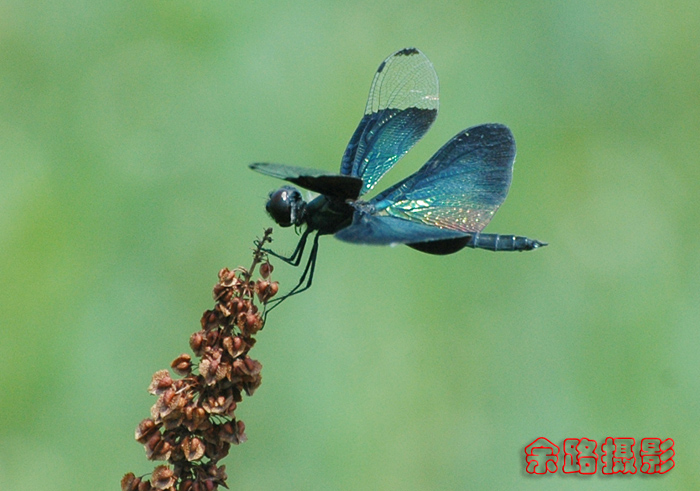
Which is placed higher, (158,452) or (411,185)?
(411,185)

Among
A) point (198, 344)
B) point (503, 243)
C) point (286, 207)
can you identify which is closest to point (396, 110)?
point (503, 243)

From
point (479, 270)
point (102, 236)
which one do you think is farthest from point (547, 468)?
point (102, 236)

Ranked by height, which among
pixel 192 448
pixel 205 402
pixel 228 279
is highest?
pixel 228 279

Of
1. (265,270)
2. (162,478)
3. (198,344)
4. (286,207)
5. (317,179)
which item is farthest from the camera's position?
(286,207)

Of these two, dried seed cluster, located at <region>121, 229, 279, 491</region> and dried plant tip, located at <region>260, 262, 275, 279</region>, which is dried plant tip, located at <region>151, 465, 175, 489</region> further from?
dried plant tip, located at <region>260, 262, 275, 279</region>

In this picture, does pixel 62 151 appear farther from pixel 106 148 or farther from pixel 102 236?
pixel 102 236

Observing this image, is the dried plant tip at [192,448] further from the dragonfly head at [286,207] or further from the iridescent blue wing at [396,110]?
the iridescent blue wing at [396,110]

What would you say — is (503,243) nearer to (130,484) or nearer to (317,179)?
(317,179)

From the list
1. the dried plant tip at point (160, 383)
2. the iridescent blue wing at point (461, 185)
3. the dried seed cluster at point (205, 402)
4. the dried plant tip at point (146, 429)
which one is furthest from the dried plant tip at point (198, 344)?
the iridescent blue wing at point (461, 185)
